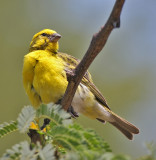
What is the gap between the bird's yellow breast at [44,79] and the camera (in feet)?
10.1

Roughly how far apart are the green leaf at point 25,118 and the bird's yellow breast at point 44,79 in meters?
1.64

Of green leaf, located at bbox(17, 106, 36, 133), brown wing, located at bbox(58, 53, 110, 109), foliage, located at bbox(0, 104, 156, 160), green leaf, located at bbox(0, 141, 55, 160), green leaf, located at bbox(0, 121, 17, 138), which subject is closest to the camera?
foliage, located at bbox(0, 104, 156, 160)

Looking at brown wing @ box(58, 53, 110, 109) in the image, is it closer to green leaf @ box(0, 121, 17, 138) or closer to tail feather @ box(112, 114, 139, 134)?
tail feather @ box(112, 114, 139, 134)

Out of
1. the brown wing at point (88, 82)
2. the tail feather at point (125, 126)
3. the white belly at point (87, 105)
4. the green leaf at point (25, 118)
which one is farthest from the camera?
the tail feather at point (125, 126)

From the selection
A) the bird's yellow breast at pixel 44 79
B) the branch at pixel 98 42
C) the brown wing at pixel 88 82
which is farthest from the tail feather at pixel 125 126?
the branch at pixel 98 42

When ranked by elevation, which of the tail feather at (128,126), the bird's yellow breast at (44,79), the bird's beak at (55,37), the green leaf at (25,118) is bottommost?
the tail feather at (128,126)

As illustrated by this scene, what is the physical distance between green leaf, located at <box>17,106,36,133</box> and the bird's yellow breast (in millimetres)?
1640

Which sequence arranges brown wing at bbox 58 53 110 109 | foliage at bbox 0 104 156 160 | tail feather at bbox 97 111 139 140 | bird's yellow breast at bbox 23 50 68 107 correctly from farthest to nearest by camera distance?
tail feather at bbox 97 111 139 140, brown wing at bbox 58 53 110 109, bird's yellow breast at bbox 23 50 68 107, foliage at bbox 0 104 156 160

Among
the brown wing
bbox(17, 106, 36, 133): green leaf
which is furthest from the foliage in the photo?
the brown wing

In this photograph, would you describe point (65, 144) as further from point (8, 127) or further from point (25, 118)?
point (8, 127)

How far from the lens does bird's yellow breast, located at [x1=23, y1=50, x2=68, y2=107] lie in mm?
3086

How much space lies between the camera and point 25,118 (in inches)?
55.2

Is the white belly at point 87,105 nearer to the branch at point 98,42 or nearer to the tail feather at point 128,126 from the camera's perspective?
the tail feather at point 128,126

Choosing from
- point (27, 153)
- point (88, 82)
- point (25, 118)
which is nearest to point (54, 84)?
point (88, 82)
